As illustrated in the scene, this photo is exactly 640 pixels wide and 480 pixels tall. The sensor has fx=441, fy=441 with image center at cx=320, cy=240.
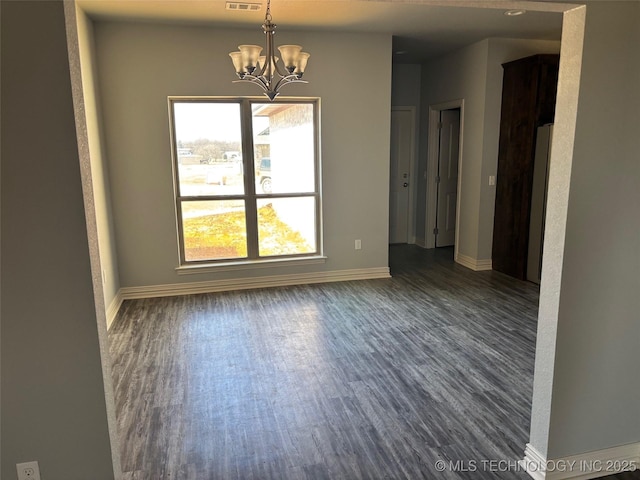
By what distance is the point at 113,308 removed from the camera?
13.9ft

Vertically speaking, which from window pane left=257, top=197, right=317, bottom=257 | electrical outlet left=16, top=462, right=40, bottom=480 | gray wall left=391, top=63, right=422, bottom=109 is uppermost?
gray wall left=391, top=63, right=422, bottom=109

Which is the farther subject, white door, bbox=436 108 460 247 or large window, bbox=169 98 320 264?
white door, bbox=436 108 460 247

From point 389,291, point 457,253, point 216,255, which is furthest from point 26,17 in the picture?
point 457,253

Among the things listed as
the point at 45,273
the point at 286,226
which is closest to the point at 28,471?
the point at 45,273

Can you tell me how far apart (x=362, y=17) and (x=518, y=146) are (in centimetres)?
236

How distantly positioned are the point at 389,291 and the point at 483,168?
1.99m

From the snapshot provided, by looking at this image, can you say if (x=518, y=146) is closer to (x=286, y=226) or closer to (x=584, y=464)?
(x=286, y=226)

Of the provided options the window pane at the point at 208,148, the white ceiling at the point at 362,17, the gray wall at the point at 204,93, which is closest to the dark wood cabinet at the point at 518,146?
the white ceiling at the point at 362,17

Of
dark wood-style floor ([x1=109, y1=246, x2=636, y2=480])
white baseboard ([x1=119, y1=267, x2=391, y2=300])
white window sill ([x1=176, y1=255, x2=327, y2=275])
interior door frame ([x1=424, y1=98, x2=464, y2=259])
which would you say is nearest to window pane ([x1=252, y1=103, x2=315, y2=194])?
white window sill ([x1=176, y1=255, x2=327, y2=275])

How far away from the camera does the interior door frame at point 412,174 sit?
22.6 ft

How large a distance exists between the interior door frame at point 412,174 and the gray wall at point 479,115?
29.6 inches

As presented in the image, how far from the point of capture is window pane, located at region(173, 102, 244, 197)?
470cm

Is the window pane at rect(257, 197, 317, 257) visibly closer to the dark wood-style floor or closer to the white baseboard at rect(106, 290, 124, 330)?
the dark wood-style floor

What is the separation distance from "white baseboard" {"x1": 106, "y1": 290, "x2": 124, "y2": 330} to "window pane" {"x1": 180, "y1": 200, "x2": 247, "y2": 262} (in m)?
0.79
